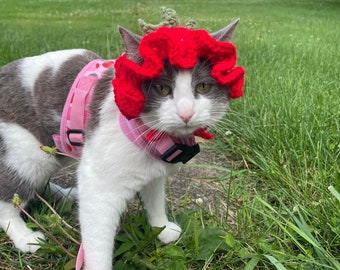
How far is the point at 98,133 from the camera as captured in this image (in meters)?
1.67

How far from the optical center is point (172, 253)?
1.76m

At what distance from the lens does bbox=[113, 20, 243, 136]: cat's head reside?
4.50 ft

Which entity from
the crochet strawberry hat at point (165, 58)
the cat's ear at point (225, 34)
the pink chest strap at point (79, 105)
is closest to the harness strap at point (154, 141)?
the crochet strawberry hat at point (165, 58)

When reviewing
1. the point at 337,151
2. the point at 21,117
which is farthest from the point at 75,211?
the point at 337,151

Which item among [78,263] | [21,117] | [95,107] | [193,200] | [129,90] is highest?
Result: [129,90]

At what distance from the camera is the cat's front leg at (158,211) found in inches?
75.6

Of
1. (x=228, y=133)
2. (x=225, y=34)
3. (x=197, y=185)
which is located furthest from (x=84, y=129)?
(x=228, y=133)

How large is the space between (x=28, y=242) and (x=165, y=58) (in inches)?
39.7

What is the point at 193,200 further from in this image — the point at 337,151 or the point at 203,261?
the point at 337,151

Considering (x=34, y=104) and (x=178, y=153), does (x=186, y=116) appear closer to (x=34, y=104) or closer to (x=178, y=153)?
(x=178, y=153)

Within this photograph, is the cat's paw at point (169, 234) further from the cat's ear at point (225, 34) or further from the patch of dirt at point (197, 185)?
the cat's ear at point (225, 34)

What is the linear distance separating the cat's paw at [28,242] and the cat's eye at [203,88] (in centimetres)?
91

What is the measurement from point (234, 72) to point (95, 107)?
55cm

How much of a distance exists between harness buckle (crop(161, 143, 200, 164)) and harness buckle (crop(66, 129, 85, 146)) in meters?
0.38
